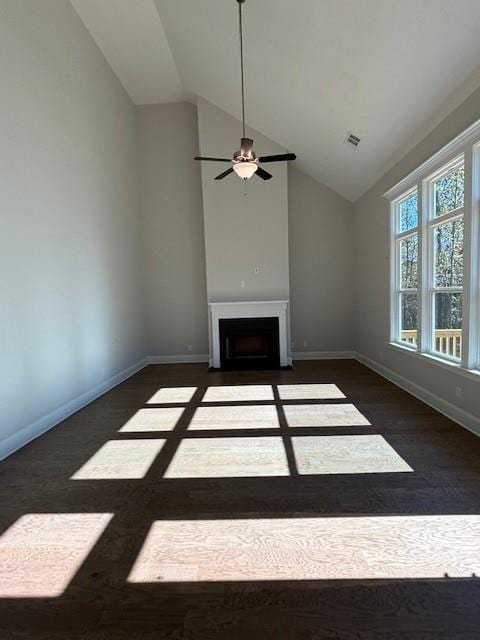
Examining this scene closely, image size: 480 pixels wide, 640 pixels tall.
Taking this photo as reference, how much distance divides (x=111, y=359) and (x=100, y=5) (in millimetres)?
4609

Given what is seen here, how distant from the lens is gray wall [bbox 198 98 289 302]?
6.40m

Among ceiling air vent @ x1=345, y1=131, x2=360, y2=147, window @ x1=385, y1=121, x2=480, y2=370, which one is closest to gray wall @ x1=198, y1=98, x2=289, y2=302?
ceiling air vent @ x1=345, y1=131, x2=360, y2=147

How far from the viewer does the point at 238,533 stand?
1.93 meters

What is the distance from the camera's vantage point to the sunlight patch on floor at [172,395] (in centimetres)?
448

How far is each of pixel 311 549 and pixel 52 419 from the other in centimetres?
296

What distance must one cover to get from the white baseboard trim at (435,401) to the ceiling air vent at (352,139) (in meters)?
3.11

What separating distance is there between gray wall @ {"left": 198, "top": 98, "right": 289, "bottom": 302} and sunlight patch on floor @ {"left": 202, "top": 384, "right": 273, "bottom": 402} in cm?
203

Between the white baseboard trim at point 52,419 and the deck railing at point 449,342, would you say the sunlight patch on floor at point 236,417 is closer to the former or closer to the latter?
the white baseboard trim at point 52,419

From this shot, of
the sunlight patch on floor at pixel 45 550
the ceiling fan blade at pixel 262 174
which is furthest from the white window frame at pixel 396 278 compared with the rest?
the sunlight patch on floor at pixel 45 550

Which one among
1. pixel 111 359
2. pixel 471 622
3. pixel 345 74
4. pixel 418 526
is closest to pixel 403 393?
pixel 418 526

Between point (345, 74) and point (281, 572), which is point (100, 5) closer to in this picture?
point (345, 74)

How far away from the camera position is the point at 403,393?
442 centimetres

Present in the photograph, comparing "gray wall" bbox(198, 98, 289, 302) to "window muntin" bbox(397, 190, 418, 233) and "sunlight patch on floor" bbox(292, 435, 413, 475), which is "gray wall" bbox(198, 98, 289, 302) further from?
"sunlight patch on floor" bbox(292, 435, 413, 475)

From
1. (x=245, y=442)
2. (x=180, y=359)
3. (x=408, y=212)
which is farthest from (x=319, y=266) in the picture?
(x=245, y=442)
